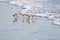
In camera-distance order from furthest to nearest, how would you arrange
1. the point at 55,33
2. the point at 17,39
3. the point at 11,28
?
1. the point at 11,28
2. the point at 55,33
3. the point at 17,39

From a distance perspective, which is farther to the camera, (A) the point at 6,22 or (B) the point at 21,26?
(A) the point at 6,22

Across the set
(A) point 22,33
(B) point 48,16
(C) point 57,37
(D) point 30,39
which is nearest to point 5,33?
(A) point 22,33

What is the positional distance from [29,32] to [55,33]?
144cm

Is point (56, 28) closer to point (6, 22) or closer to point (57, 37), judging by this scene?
point (57, 37)

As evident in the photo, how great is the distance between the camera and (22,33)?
49.8 feet

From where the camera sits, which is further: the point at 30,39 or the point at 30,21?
the point at 30,21

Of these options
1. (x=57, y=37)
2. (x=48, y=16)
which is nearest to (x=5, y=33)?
(x=57, y=37)

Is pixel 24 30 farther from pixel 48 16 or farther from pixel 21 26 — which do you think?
pixel 48 16

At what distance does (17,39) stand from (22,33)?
1.36 m

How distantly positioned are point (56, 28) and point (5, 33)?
2931 mm

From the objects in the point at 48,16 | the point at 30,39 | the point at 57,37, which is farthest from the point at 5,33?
the point at 48,16

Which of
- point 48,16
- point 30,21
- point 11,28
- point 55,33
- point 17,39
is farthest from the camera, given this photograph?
point 48,16

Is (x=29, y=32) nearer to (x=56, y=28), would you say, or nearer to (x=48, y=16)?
(x=56, y=28)

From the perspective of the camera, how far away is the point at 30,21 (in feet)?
58.2
